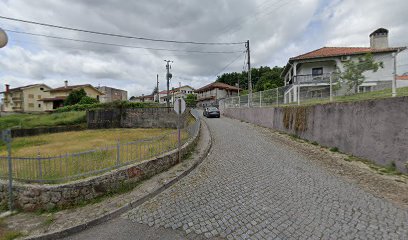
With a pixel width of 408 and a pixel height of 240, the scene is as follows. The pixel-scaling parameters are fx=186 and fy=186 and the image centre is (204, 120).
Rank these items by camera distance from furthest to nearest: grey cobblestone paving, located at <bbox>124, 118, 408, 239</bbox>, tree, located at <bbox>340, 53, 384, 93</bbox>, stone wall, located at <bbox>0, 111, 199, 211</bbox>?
tree, located at <bbox>340, 53, 384, 93</bbox> → stone wall, located at <bbox>0, 111, 199, 211</bbox> → grey cobblestone paving, located at <bbox>124, 118, 408, 239</bbox>

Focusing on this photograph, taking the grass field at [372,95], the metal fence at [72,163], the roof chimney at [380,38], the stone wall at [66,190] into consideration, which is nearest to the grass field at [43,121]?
the metal fence at [72,163]

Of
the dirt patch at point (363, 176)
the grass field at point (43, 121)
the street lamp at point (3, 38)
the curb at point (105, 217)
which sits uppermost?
the street lamp at point (3, 38)

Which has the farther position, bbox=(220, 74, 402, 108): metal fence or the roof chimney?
the roof chimney

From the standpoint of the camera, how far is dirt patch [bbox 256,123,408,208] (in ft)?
12.9

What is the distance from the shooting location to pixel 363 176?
A: 483 centimetres

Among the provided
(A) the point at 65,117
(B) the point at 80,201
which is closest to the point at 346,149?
(B) the point at 80,201

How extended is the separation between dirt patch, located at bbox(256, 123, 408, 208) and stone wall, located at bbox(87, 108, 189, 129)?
36.8ft

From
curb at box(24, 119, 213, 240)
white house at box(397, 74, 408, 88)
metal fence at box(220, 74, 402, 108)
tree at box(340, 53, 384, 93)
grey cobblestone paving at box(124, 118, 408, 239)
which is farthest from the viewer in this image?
tree at box(340, 53, 384, 93)

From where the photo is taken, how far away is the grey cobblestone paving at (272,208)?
2871 millimetres

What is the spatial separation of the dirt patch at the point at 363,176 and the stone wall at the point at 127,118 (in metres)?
11.2

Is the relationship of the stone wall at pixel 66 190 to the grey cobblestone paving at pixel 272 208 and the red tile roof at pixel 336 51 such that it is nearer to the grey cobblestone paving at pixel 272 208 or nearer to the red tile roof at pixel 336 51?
the grey cobblestone paving at pixel 272 208

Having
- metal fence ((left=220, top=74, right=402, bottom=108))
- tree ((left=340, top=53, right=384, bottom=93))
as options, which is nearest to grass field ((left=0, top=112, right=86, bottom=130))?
metal fence ((left=220, top=74, right=402, bottom=108))

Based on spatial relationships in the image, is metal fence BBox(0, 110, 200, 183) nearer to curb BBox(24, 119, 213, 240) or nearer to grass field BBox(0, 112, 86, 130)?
curb BBox(24, 119, 213, 240)

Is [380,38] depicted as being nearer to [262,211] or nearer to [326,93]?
[326,93]
